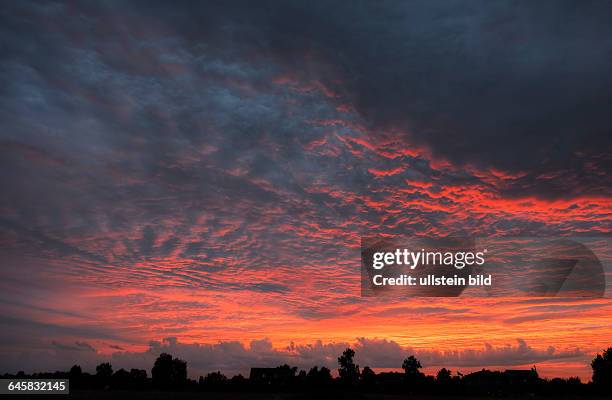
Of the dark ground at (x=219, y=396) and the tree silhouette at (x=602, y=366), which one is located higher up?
the dark ground at (x=219, y=396)

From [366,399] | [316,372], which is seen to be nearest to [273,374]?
[316,372]

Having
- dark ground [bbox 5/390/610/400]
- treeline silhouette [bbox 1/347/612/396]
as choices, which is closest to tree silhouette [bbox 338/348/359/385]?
treeline silhouette [bbox 1/347/612/396]

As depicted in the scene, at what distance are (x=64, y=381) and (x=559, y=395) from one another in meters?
95.7

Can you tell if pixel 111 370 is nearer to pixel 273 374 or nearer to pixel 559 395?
pixel 273 374

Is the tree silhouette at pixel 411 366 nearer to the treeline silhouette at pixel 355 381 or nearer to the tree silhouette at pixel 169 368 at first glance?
the treeline silhouette at pixel 355 381

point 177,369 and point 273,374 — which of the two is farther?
point 177,369

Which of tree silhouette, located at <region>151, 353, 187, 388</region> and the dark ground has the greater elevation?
the dark ground

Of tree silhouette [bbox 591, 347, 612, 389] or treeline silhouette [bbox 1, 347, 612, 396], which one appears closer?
treeline silhouette [bbox 1, 347, 612, 396]

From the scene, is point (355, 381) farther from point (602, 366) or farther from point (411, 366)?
point (602, 366)

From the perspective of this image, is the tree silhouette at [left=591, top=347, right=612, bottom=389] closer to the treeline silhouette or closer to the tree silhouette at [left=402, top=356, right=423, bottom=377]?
the treeline silhouette

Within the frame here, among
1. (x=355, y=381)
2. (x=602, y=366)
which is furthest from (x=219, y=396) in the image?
(x=602, y=366)

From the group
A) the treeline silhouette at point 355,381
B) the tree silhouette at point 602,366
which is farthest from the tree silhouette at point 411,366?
the tree silhouette at point 602,366

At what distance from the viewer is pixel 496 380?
149875mm

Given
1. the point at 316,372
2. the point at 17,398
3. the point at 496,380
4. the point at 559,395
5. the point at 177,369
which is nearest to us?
the point at 17,398
